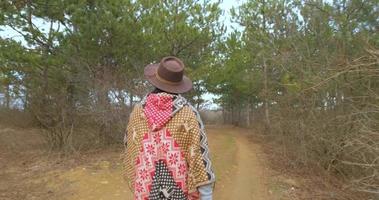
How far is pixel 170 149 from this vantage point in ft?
11.2

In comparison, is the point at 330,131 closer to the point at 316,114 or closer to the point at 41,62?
the point at 316,114

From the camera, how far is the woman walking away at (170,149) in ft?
11.1

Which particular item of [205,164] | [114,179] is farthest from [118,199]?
[205,164]

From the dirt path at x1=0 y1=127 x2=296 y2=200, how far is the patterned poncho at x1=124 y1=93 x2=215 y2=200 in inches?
216

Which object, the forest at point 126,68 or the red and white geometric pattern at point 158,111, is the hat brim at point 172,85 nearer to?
the red and white geometric pattern at point 158,111

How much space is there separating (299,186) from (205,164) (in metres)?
8.00

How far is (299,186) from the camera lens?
35.9ft

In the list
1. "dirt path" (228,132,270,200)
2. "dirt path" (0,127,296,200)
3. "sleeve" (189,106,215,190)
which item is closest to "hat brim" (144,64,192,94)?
"sleeve" (189,106,215,190)

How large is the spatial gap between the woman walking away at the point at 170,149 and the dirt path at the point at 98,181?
547cm

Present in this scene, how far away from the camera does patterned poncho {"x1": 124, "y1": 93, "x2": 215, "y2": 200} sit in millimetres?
3389

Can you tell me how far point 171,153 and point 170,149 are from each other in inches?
1.1

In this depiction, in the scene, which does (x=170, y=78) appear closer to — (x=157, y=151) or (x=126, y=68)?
(x=157, y=151)

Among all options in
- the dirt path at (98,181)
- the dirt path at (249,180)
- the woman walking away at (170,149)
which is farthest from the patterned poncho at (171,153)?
the dirt path at (249,180)

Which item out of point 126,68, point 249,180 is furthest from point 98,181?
point 126,68
